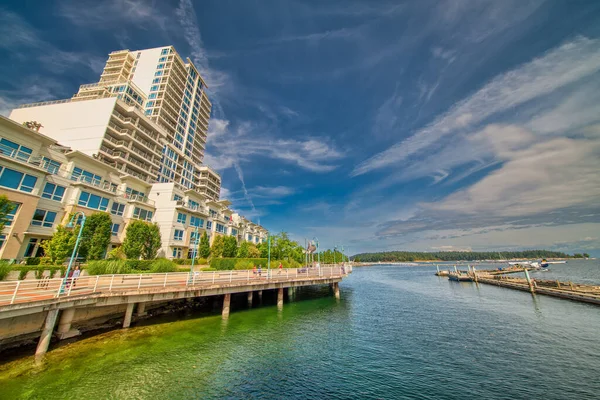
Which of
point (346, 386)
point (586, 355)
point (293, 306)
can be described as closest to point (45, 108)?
point (293, 306)

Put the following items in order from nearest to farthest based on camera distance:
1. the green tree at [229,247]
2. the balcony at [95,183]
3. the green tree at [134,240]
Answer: the balcony at [95,183] < the green tree at [134,240] < the green tree at [229,247]

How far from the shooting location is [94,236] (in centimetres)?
2938

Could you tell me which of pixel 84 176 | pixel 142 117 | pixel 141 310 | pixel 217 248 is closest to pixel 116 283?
pixel 141 310

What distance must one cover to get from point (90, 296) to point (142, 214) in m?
30.5

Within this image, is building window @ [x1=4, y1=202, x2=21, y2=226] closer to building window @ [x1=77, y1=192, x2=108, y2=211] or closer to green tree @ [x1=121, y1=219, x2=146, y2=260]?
building window @ [x1=77, y1=192, x2=108, y2=211]

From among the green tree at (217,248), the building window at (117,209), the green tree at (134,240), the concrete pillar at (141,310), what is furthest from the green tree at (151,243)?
the concrete pillar at (141,310)

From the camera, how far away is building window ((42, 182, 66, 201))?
93.9ft

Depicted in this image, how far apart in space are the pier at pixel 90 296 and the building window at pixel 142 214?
23.3m

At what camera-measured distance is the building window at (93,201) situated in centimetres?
3228

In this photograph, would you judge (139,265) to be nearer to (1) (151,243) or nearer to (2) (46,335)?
(1) (151,243)

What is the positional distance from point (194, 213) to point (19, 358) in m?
37.8

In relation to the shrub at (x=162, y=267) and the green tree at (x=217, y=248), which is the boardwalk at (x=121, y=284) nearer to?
the shrub at (x=162, y=267)

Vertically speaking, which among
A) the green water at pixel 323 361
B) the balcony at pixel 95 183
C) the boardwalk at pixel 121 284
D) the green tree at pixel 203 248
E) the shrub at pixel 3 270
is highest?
the balcony at pixel 95 183

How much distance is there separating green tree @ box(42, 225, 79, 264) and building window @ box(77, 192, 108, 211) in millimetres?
8861
